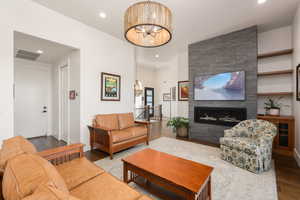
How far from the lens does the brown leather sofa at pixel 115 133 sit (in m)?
2.85

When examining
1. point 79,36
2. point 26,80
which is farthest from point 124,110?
point 26,80

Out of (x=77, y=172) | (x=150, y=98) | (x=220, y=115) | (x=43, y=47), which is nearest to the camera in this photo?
(x=77, y=172)

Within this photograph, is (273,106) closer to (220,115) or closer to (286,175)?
(220,115)

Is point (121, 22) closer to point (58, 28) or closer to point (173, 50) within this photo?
point (58, 28)

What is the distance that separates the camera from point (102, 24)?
10.8 feet

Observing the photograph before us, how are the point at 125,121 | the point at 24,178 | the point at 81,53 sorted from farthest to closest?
the point at 125,121 < the point at 81,53 < the point at 24,178

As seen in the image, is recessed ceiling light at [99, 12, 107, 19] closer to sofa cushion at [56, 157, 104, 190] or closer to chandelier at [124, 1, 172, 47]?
chandelier at [124, 1, 172, 47]

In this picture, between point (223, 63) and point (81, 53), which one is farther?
point (223, 63)

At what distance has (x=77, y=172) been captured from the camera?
145 cm

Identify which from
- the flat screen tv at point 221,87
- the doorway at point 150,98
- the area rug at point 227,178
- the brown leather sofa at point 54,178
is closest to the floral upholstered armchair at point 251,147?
the area rug at point 227,178

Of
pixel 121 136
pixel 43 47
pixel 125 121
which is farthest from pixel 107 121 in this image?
pixel 43 47

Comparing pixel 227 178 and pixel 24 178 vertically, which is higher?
pixel 24 178

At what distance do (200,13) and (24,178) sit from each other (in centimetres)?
364

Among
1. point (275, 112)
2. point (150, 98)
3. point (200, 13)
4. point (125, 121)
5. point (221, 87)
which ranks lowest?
point (125, 121)
